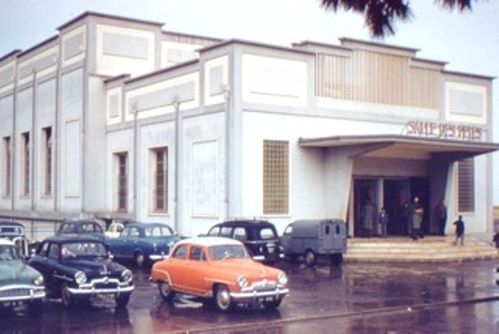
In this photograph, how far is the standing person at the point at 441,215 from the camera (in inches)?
1458

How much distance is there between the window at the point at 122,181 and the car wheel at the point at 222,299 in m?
23.4

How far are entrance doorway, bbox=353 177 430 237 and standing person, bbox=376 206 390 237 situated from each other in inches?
15.6

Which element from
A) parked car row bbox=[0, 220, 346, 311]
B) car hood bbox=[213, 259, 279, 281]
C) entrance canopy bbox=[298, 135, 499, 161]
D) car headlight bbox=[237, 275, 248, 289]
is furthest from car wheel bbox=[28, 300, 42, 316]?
entrance canopy bbox=[298, 135, 499, 161]

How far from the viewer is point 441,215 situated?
37.1m

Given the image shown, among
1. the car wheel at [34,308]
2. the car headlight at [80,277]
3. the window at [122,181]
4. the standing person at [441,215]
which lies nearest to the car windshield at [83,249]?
the car headlight at [80,277]

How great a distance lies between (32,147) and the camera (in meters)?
49.1

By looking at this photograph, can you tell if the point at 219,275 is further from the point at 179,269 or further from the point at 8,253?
the point at 8,253

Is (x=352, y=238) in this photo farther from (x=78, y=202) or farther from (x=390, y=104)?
(x=78, y=202)

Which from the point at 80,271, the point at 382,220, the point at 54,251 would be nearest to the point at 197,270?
the point at 80,271

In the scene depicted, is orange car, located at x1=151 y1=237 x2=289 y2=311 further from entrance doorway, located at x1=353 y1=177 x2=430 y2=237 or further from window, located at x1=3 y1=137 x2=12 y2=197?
window, located at x1=3 y1=137 x2=12 y2=197

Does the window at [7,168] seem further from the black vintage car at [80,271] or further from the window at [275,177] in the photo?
the black vintage car at [80,271]

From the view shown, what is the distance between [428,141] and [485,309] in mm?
14723

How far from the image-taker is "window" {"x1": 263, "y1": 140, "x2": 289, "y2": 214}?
107ft

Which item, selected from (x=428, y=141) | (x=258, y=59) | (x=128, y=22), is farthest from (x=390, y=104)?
(x=128, y=22)
